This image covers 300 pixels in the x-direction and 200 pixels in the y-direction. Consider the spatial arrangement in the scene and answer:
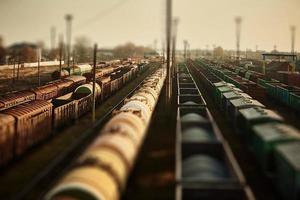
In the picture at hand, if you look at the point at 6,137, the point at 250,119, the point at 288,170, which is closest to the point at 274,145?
the point at 288,170

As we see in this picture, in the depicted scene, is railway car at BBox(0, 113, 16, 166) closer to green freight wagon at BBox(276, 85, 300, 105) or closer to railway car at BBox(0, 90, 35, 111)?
railway car at BBox(0, 90, 35, 111)

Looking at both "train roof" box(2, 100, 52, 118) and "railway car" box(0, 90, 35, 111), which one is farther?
"railway car" box(0, 90, 35, 111)

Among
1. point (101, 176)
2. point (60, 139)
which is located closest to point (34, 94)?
point (60, 139)

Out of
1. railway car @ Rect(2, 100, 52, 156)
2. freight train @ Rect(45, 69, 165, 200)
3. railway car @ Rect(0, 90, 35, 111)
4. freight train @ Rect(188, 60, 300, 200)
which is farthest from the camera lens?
railway car @ Rect(0, 90, 35, 111)

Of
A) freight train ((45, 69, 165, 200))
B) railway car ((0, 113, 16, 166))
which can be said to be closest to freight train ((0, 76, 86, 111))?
railway car ((0, 113, 16, 166))

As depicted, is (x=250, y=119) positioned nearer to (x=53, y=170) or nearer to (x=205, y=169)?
(x=205, y=169)

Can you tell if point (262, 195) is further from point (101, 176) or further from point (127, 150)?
point (101, 176)

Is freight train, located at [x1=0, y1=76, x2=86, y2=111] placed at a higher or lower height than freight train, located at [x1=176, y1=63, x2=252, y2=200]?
higher

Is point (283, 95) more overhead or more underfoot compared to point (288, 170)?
more overhead
